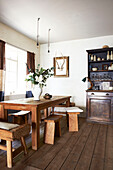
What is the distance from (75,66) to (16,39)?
2191mm

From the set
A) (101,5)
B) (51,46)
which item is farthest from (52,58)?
(101,5)

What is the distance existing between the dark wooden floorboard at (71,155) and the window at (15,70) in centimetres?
191

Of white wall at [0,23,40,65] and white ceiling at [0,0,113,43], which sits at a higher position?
white ceiling at [0,0,113,43]

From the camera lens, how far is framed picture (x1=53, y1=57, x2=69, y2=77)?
4957 mm

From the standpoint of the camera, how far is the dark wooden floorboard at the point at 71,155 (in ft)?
5.82

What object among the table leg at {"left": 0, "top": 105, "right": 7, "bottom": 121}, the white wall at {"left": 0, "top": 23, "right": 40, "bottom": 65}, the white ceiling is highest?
the white ceiling

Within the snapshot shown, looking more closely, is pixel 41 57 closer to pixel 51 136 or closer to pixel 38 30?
pixel 38 30

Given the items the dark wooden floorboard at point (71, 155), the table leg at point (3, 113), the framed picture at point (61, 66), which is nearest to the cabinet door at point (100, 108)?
the dark wooden floorboard at point (71, 155)

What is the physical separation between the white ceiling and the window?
26.7 inches

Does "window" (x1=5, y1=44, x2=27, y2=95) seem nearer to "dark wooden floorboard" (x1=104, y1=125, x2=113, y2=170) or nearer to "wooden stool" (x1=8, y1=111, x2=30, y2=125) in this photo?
"wooden stool" (x1=8, y1=111, x2=30, y2=125)

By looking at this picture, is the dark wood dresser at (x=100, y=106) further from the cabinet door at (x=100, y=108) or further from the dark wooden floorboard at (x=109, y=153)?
the dark wooden floorboard at (x=109, y=153)

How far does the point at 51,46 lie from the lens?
17.2ft

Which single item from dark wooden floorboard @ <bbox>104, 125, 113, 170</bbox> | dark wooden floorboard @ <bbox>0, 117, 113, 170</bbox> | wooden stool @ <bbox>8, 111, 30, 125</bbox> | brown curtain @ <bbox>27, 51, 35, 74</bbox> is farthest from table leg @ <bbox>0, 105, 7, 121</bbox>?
brown curtain @ <bbox>27, 51, 35, 74</bbox>

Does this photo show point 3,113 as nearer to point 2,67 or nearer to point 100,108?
point 2,67
